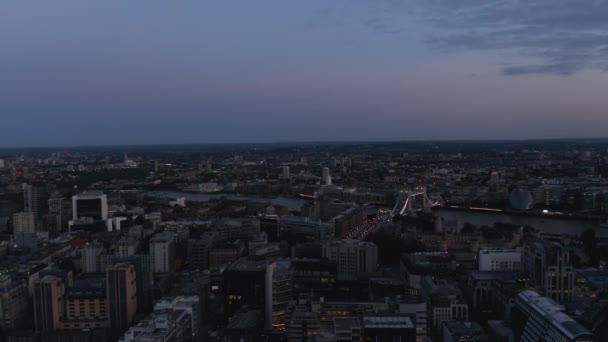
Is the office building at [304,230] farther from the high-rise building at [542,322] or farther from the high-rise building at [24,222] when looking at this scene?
the high-rise building at [542,322]

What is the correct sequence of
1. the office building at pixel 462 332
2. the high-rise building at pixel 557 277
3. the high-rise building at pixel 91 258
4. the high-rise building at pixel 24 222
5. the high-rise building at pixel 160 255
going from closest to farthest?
the office building at pixel 462 332
the high-rise building at pixel 557 277
the high-rise building at pixel 160 255
the high-rise building at pixel 91 258
the high-rise building at pixel 24 222

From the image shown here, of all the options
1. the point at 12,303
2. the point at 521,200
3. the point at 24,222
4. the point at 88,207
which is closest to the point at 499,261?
the point at 12,303

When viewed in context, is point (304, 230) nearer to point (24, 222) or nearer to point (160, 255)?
point (160, 255)

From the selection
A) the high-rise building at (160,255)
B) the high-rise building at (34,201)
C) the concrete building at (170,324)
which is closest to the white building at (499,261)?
the concrete building at (170,324)

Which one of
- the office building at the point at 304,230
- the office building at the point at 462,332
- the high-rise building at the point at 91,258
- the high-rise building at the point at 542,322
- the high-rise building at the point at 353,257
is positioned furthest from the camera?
the office building at the point at 304,230

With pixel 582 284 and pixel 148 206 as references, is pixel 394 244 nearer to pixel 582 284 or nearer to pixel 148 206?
pixel 582 284

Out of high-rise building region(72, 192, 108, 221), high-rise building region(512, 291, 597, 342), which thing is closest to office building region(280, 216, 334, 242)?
high-rise building region(72, 192, 108, 221)

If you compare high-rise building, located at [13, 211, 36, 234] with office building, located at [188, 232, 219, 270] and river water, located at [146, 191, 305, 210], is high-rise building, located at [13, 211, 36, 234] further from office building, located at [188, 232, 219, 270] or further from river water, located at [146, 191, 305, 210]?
river water, located at [146, 191, 305, 210]
